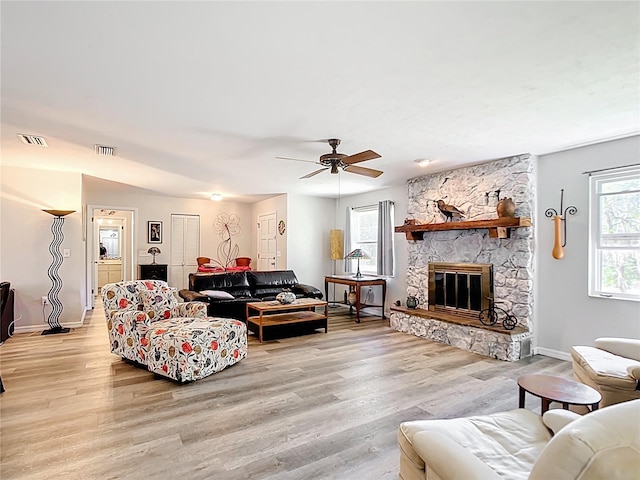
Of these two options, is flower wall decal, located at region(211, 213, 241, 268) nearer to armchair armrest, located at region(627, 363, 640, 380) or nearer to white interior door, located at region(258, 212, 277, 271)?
white interior door, located at region(258, 212, 277, 271)

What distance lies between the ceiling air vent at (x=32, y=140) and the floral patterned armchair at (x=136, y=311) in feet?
5.89

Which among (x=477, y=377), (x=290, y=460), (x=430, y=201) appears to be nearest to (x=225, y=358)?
(x=290, y=460)

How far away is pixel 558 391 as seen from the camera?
222cm

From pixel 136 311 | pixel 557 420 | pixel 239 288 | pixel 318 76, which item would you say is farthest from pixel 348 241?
pixel 557 420

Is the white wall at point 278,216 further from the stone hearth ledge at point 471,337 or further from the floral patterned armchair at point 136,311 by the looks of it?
the floral patterned armchair at point 136,311

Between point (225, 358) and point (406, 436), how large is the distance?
272 centimetres

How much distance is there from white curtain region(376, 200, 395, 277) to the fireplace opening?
3.76ft

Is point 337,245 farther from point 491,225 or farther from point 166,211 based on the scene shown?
point 166,211

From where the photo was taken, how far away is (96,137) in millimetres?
3816

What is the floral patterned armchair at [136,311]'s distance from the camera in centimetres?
387

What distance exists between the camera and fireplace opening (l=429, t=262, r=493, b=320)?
4879 mm

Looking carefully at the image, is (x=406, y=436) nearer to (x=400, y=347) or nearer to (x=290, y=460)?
(x=290, y=460)

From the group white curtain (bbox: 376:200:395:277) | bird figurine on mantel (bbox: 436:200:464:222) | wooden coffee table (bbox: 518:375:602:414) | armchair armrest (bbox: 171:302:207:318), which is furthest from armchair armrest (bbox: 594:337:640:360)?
armchair armrest (bbox: 171:302:207:318)

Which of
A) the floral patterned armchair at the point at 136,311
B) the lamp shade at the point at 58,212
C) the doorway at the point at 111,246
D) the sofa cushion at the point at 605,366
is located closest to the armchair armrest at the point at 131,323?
the floral patterned armchair at the point at 136,311
